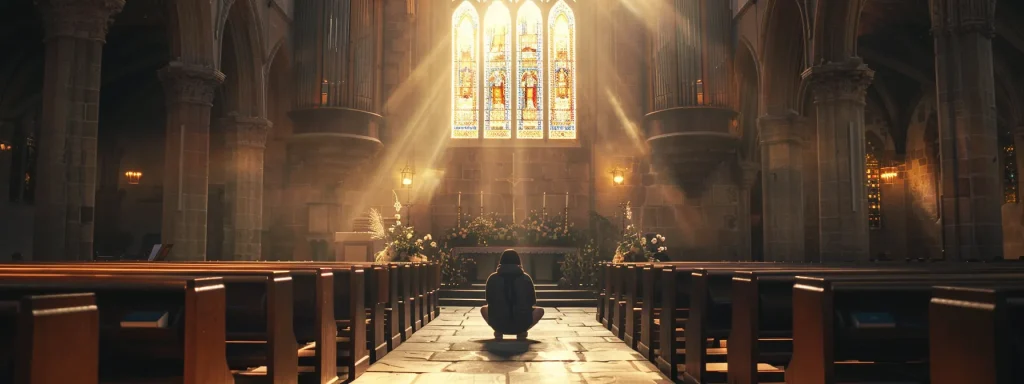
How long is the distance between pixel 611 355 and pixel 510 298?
131cm

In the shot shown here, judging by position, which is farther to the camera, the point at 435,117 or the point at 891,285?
the point at 435,117

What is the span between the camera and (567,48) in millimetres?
18844

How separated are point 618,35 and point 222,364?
51.3 feet

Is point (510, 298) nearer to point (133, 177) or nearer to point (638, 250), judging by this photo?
point (638, 250)

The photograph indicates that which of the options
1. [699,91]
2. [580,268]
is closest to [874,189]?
[699,91]

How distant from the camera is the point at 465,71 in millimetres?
18812

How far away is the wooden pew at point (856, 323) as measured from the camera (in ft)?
10.1

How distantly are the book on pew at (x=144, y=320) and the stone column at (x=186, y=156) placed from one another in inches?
350

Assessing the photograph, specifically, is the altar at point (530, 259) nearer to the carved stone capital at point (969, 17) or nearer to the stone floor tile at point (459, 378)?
the carved stone capital at point (969, 17)

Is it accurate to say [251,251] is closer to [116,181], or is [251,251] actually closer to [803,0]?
[116,181]

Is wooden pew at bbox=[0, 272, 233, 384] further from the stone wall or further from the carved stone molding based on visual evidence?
the stone wall

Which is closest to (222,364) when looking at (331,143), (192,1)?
(192,1)

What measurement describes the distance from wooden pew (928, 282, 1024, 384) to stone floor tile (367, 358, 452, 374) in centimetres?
474

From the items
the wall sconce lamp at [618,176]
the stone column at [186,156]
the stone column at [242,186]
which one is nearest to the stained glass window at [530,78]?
the wall sconce lamp at [618,176]
